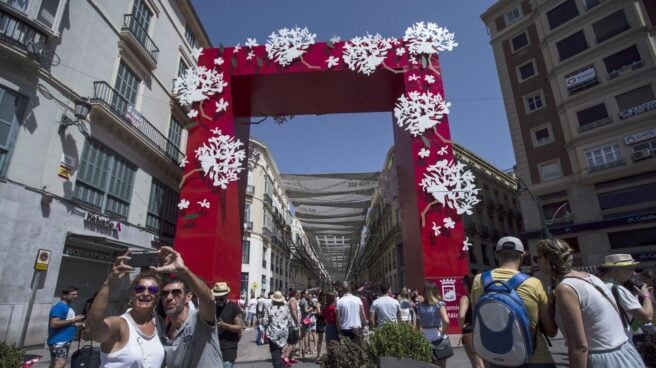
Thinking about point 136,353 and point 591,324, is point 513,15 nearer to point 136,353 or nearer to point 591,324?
point 591,324

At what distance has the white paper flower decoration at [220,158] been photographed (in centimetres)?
1061

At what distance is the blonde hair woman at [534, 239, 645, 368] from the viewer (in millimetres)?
Result: 2146

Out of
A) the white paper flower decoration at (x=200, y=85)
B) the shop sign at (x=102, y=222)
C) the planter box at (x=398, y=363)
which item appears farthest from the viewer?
the white paper flower decoration at (x=200, y=85)

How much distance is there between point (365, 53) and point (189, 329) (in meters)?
10.9

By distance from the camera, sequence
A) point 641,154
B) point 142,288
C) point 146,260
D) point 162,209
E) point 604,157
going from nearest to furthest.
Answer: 1. point 142,288
2. point 146,260
3. point 162,209
4. point 641,154
5. point 604,157

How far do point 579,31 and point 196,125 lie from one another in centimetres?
2589

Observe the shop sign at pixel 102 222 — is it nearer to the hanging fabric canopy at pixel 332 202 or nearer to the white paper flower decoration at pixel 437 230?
the white paper flower decoration at pixel 437 230

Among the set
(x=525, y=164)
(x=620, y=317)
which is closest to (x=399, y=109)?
(x=620, y=317)

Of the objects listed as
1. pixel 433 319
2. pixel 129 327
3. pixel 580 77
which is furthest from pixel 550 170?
pixel 129 327

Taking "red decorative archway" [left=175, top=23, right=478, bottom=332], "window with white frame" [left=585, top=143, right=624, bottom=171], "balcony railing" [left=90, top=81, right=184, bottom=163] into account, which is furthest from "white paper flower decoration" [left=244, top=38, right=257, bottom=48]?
"window with white frame" [left=585, top=143, right=624, bottom=171]

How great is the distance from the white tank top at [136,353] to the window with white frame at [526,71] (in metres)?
30.2

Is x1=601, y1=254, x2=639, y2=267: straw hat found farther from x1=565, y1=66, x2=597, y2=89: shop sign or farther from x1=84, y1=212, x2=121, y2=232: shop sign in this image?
x1=565, y1=66, x2=597, y2=89: shop sign

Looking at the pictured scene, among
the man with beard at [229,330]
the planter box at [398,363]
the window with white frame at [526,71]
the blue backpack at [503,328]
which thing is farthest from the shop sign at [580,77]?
the man with beard at [229,330]

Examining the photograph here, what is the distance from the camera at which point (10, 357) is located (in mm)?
3625
